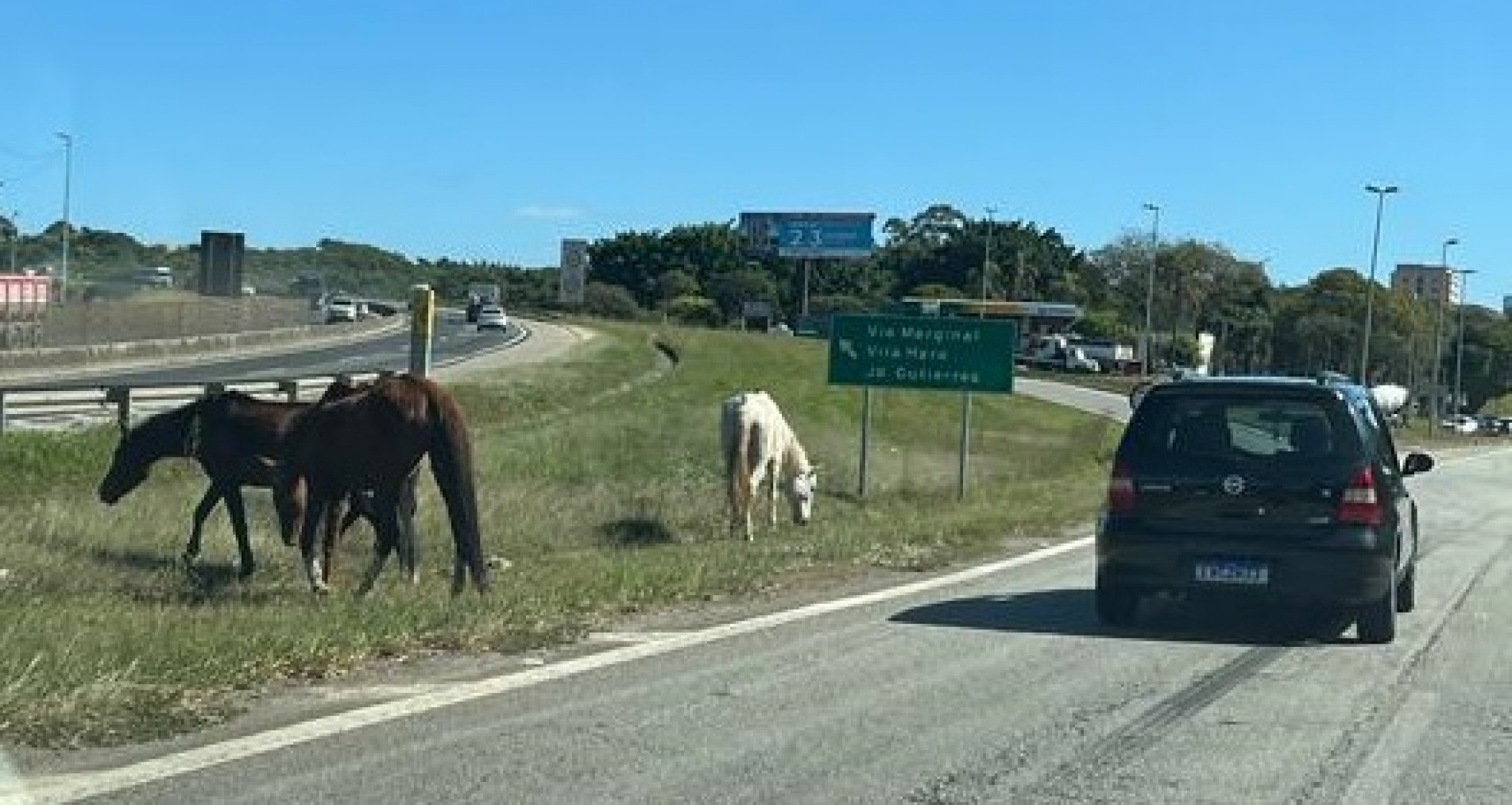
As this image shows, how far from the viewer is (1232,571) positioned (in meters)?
12.9

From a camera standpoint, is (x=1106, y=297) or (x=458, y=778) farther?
(x=1106, y=297)

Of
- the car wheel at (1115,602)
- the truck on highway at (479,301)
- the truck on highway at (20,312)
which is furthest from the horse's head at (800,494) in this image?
the truck on highway at (479,301)

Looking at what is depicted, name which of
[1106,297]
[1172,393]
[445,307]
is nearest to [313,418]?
[1172,393]

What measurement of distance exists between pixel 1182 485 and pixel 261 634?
20.8 feet

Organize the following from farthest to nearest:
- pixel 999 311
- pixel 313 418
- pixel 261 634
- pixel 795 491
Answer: pixel 999 311
pixel 795 491
pixel 313 418
pixel 261 634

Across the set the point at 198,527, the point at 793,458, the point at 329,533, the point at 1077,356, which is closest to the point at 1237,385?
the point at 329,533

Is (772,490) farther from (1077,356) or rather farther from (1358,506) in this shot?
(1077,356)

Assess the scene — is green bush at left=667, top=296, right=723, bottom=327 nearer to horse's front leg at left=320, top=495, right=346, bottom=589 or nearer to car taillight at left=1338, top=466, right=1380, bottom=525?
horse's front leg at left=320, top=495, right=346, bottom=589

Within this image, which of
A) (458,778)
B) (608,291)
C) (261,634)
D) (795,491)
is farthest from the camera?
(608,291)

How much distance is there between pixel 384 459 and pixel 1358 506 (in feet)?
23.3

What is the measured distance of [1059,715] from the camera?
9.66 m

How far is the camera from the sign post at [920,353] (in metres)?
27.5

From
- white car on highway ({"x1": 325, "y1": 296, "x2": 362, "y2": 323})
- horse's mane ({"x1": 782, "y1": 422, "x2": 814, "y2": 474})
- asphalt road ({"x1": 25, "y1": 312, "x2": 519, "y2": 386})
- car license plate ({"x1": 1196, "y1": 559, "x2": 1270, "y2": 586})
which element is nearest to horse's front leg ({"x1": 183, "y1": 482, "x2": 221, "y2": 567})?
car license plate ({"x1": 1196, "y1": 559, "x2": 1270, "y2": 586})

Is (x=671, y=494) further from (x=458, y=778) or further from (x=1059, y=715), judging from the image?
(x=458, y=778)
